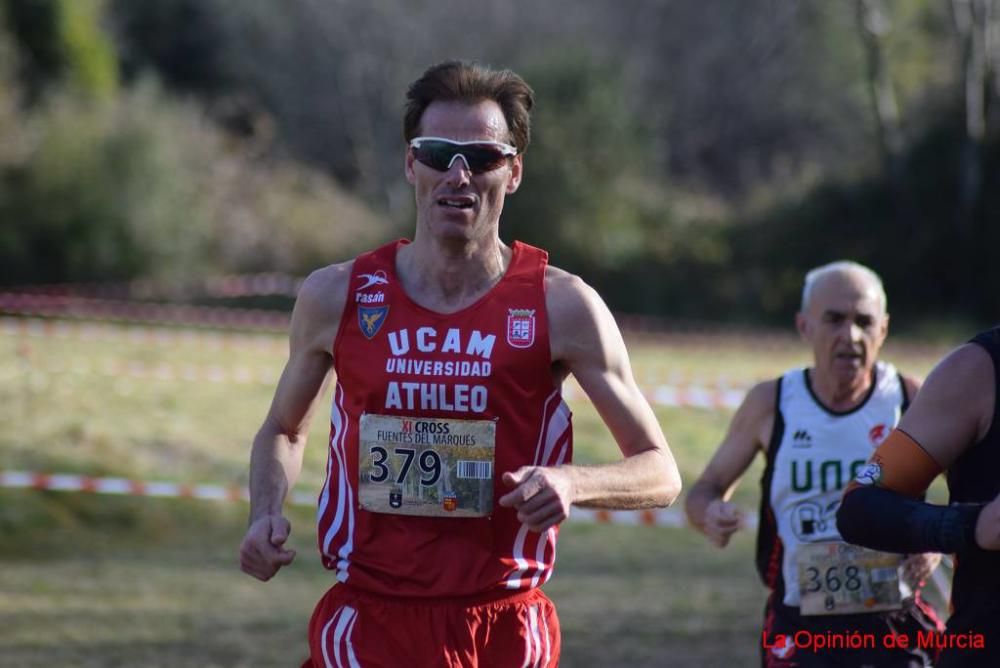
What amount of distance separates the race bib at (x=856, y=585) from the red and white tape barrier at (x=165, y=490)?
19.4 feet

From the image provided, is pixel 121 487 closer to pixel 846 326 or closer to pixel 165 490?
pixel 165 490

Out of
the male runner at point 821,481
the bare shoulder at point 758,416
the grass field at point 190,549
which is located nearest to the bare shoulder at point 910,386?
the male runner at point 821,481

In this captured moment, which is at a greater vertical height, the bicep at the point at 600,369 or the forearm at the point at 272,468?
the bicep at the point at 600,369

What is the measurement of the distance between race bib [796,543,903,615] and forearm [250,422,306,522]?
1.96m

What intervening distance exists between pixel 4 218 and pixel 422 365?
2515 centimetres

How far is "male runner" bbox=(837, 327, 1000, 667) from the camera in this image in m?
3.31

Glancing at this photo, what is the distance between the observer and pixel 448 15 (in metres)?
48.7

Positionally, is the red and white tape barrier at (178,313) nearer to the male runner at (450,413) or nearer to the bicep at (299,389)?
the bicep at (299,389)

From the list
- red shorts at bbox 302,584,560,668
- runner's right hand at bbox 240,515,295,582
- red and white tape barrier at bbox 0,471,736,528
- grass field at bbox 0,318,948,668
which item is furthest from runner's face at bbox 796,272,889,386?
red and white tape barrier at bbox 0,471,736,528

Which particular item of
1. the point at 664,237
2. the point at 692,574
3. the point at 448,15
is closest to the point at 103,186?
the point at 664,237

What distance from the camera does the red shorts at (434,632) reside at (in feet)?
12.0

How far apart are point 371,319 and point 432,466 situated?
40 cm

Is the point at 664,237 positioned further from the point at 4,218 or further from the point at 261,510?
the point at 261,510

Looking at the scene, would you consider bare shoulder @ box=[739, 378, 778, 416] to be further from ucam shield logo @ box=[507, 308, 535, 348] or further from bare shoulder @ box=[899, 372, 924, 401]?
ucam shield logo @ box=[507, 308, 535, 348]
